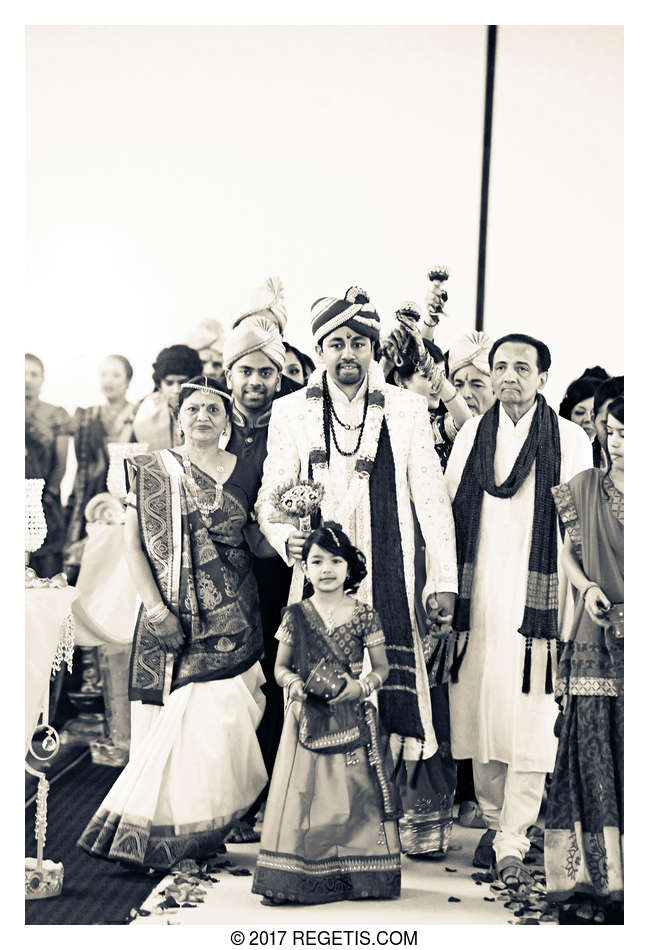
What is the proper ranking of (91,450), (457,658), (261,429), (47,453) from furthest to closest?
(91,450) → (47,453) → (261,429) → (457,658)

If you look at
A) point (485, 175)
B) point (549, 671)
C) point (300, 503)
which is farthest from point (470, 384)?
point (549, 671)

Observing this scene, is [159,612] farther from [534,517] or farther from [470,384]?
[470,384]

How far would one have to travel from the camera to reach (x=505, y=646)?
4.74 metres

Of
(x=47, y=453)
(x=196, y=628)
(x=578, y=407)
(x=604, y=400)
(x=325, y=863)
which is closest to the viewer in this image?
(x=325, y=863)

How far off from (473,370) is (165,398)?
1274 millimetres

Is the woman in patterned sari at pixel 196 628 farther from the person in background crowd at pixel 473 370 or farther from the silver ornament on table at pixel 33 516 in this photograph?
the person in background crowd at pixel 473 370

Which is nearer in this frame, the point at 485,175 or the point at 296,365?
the point at 485,175

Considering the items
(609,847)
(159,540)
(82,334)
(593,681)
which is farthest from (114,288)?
(609,847)

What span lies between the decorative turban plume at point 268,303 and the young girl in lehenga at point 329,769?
1009 mm

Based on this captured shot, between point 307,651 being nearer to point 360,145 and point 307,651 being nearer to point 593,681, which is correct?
point 593,681

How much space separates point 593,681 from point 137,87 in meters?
2.80

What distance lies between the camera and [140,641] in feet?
15.5

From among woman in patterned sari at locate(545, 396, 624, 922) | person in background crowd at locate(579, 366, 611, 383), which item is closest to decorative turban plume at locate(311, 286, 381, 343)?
person in background crowd at locate(579, 366, 611, 383)

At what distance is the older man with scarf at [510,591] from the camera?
15.3ft
